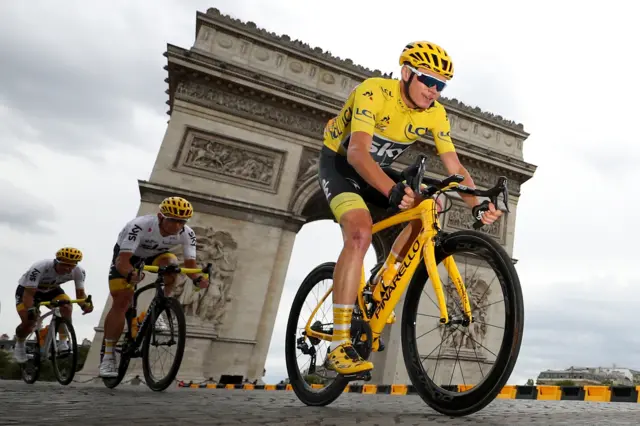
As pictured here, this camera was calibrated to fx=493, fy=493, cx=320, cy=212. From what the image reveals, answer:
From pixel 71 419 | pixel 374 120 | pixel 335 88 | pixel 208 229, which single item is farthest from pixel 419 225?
pixel 335 88

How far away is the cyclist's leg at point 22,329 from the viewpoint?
20.8 ft

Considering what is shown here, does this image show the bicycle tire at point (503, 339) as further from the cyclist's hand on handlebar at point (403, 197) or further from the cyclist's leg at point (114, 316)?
the cyclist's leg at point (114, 316)

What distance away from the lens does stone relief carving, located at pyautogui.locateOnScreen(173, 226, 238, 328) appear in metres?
11.7

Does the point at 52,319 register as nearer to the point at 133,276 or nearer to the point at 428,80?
the point at 133,276

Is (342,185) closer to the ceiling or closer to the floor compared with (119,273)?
closer to the ceiling

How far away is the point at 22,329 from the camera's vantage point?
638 cm

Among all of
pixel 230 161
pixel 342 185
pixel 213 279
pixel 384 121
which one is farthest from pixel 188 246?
pixel 230 161

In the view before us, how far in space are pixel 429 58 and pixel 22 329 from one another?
20.4 ft

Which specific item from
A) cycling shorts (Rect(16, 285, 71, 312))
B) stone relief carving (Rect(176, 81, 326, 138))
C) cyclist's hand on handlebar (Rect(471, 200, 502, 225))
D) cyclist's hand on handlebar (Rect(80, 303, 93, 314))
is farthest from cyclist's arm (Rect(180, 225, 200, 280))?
stone relief carving (Rect(176, 81, 326, 138))

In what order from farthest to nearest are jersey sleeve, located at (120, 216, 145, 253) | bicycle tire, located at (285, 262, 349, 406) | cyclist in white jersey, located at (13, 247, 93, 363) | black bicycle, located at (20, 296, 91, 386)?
cyclist in white jersey, located at (13, 247, 93, 363), black bicycle, located at (20, 296, 91, 386), jersey sleeve, located at (120, 216, 145, 253), bicycle tire, located at (285, 262, 349, 406)

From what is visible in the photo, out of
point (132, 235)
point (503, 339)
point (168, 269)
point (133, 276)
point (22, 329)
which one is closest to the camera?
point (503, 339)

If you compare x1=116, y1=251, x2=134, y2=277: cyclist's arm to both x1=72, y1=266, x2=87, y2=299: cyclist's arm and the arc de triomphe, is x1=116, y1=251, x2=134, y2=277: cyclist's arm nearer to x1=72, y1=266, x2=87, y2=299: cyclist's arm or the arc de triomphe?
x1=72, y1=266, x2=87, y2=299: cyclist's arm

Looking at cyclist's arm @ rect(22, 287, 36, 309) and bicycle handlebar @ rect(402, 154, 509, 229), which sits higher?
bicycle handlebar @ rect(402, 154, 509, 229)

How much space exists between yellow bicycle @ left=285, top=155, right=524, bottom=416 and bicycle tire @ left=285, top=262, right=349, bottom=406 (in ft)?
0.03
